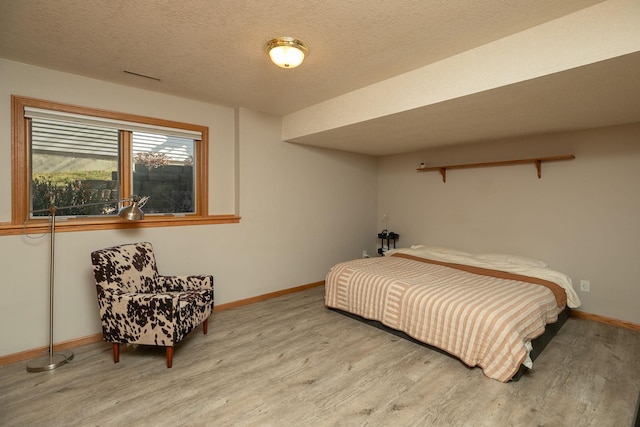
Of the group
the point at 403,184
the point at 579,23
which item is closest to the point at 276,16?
the point at 579,23

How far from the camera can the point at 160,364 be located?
7.85ft

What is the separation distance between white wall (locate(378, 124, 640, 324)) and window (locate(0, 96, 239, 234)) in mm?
3104

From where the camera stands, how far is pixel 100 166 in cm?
293

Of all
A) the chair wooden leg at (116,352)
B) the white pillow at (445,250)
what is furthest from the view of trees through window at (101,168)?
the white pillow at (445,250)

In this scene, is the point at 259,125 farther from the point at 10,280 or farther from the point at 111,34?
the point at 10,280

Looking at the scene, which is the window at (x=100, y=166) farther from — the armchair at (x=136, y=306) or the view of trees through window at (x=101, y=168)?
the armchair at (x=136, y=306)

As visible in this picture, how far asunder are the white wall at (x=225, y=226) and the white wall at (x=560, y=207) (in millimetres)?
1430

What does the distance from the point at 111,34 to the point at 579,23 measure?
9.60 ft

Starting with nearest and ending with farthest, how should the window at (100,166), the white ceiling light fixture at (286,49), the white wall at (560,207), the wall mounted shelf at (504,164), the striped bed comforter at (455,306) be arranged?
1. the white ceiling light fixture at (286,49)
2. the striped bed comforter at (455,306)
3. the window at (100,166)
4. the white wall at (560,207)
5. the wall mounted shelf at (504,164)

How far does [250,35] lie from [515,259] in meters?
3.55

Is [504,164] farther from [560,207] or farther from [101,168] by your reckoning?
[101,168]

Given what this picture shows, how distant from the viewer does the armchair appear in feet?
7.53

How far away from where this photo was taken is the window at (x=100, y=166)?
8.34 feet

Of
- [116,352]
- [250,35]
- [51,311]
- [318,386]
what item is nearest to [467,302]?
[318,386]
